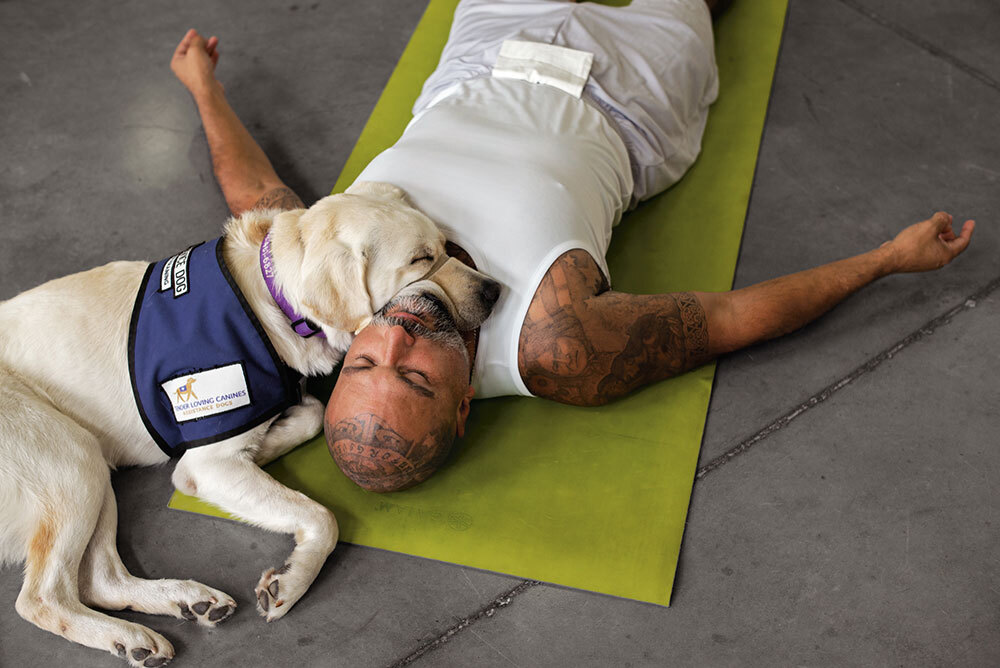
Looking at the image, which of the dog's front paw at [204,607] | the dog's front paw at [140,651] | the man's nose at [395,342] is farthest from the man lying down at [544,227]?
the dog's front paw at [140,651]

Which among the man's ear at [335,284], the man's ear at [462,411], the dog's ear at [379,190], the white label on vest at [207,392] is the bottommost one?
the man's ear at [462,411]

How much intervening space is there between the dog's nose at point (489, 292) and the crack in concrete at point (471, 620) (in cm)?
91

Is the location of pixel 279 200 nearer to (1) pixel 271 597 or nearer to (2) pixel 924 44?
(1) pixel 271 597

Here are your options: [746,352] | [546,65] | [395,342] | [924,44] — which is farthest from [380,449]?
[924,44]

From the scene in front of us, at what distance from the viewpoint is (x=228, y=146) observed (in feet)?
11.7

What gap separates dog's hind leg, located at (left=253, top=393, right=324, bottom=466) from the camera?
2793 millimetres

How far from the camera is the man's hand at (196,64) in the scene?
376cm

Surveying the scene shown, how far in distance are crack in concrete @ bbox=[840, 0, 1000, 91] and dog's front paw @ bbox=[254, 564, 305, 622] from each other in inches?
153

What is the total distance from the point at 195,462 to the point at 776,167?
2.74 meters

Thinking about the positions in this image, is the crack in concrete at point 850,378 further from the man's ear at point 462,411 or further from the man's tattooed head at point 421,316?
the man's tattooed head at point 421,316

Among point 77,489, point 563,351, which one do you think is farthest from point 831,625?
point 77,489

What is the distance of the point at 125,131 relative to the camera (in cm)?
402

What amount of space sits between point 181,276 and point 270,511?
797mm

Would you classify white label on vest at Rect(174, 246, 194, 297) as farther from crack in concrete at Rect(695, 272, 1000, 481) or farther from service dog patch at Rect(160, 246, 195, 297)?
crack in concrete at Rect(695, 272, 1000, 481)
